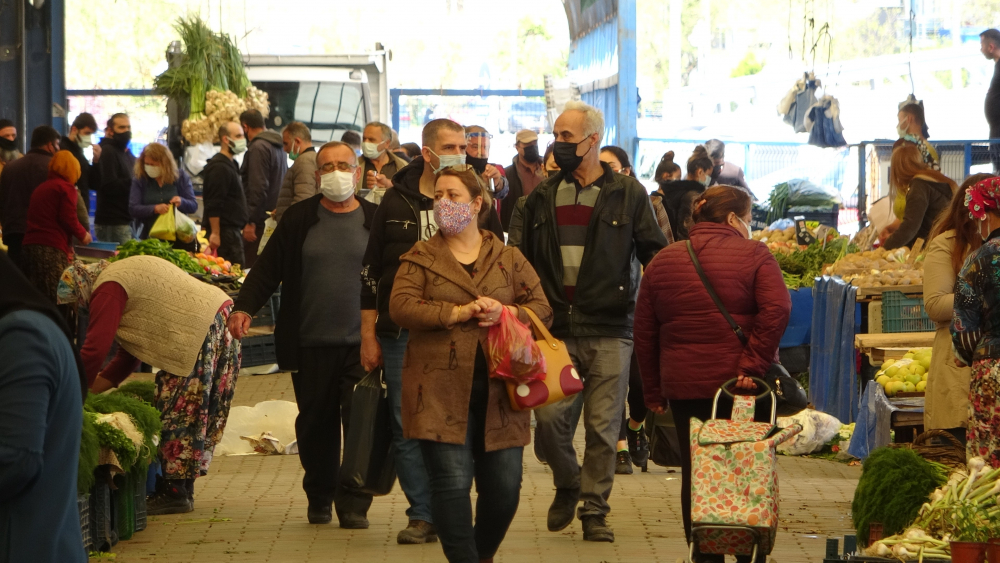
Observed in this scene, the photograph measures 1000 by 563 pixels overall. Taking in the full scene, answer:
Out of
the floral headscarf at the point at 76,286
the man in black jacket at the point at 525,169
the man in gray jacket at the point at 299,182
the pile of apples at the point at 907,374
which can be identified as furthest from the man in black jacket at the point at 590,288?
the man in black jacket at the point at 525,169

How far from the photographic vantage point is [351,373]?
6.50m

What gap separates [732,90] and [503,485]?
30.7 metres

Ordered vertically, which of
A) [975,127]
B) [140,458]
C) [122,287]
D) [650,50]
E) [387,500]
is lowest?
[387,500]

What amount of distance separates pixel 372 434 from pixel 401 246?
0.87 meters

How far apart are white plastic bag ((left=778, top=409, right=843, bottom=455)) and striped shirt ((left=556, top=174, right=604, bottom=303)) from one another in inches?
143

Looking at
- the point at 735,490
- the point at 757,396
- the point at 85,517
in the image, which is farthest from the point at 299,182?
the point at 735,490

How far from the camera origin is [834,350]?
9.81 m

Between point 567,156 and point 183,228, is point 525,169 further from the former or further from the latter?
point 567,156

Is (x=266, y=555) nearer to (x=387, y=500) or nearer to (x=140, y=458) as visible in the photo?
(x=140, y=458)

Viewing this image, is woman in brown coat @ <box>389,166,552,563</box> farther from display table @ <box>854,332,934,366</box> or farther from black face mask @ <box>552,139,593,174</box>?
display table @ <box>854,332,934,366</box>

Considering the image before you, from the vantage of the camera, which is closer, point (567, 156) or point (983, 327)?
point (983, 327)

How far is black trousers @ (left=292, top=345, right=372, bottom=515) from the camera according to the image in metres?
6.49

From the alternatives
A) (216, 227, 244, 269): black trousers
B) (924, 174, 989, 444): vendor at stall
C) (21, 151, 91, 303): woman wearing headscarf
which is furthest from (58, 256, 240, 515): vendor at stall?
(216, 227, 244, 269): black trousers

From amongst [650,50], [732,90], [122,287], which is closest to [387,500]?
[122,287]
